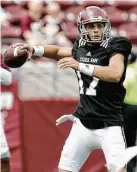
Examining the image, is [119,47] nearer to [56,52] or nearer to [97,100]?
[97,100]

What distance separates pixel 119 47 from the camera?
4887 millimetres

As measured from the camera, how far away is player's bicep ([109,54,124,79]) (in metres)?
4.75

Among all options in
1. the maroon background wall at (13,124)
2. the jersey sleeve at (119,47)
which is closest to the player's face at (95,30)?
the jersey sleeve at (119,47)

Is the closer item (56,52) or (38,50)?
(38,50)

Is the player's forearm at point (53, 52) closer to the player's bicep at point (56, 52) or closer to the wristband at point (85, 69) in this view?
the player's bicep at point (56, 52)

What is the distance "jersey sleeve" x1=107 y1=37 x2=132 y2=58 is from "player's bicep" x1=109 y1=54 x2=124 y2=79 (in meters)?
0.04

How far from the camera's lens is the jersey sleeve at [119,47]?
4.88 meters

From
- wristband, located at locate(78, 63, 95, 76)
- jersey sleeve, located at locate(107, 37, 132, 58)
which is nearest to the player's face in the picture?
jersey sleeve, located at locate(107, 37, 132, 58)

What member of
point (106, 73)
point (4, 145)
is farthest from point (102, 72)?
point (4, 145)

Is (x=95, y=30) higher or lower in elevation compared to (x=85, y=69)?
higher

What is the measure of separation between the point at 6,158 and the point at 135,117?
2.66 m

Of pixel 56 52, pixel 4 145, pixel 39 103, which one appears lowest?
pixel 39 103

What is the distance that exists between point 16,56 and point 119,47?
2.82ft

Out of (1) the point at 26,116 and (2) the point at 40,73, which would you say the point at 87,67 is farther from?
(2) the point at 40,73
